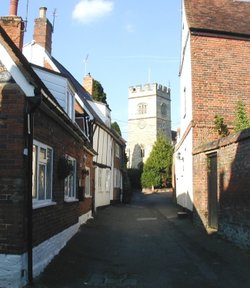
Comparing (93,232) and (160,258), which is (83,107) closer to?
(93,232)

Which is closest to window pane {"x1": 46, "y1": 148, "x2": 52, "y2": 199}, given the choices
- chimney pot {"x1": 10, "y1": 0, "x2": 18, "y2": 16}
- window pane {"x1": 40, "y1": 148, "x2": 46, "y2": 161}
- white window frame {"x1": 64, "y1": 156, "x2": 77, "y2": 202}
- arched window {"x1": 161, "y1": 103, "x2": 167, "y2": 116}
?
window pane {"x1": 40, "y1": 148, "x2": 46, "y2": 161}

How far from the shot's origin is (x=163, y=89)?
91438mm

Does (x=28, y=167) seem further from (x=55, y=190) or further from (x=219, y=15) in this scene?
(x=219, y=15)

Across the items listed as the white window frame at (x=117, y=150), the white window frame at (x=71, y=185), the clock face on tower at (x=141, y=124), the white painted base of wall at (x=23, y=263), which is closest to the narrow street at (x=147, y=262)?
the white painted base of wall at (x=23, y=263)

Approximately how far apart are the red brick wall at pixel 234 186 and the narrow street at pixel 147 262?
18.1 inches

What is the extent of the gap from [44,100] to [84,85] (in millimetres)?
26361

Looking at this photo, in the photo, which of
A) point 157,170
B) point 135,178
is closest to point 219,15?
point 157,170

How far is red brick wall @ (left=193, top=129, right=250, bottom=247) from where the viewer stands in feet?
38.4

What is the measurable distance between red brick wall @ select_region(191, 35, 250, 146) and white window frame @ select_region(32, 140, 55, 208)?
8542mm

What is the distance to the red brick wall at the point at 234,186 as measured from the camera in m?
11.7

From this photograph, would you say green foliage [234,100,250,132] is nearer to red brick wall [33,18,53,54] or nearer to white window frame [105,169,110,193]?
red brick wall [33,18,53,54]

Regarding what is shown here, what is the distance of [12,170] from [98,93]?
117 ft

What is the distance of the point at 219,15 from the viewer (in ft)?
67.4

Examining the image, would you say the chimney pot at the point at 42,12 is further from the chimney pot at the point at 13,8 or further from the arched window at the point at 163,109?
the arched window at the point at 163,109
